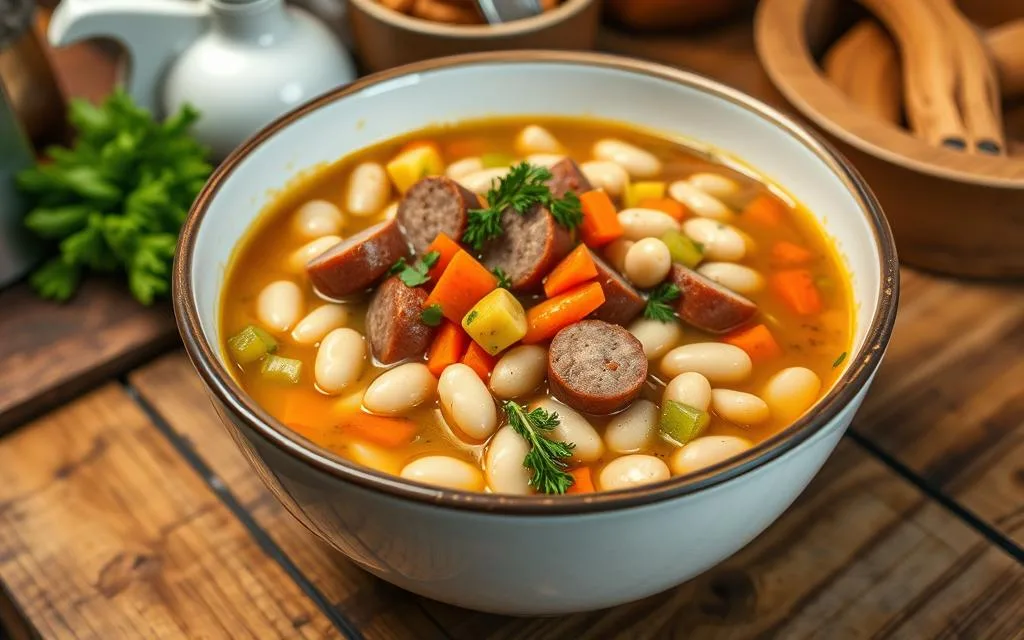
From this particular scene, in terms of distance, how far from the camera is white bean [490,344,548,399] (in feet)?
4.80

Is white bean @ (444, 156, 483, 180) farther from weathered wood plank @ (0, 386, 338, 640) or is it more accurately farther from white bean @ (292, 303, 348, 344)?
weathered wood plank @ (0, 386, 338, 640)

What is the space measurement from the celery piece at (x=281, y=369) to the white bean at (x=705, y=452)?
0.57m

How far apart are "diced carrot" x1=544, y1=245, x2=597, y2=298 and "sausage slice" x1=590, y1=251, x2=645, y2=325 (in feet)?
0.06

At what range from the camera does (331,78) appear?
91.5 inches

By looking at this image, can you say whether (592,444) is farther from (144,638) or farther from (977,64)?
(977,64)

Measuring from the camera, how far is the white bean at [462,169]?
1.83 m

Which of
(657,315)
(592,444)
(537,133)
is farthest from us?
(537,133)

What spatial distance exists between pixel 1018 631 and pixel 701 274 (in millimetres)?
684

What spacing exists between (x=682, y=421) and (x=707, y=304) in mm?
226

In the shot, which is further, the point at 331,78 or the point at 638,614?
A: the point at 331,78

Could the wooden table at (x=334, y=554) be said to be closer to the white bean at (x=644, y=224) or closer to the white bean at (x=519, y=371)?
the white bean at (x=519, y=371)

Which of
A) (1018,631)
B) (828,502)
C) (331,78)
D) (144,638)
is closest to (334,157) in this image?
(331,78)

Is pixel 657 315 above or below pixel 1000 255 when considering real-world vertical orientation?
above

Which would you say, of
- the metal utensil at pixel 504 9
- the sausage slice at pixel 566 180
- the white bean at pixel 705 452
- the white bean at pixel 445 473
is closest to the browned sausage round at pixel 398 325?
the white bean at pixel 445 473
